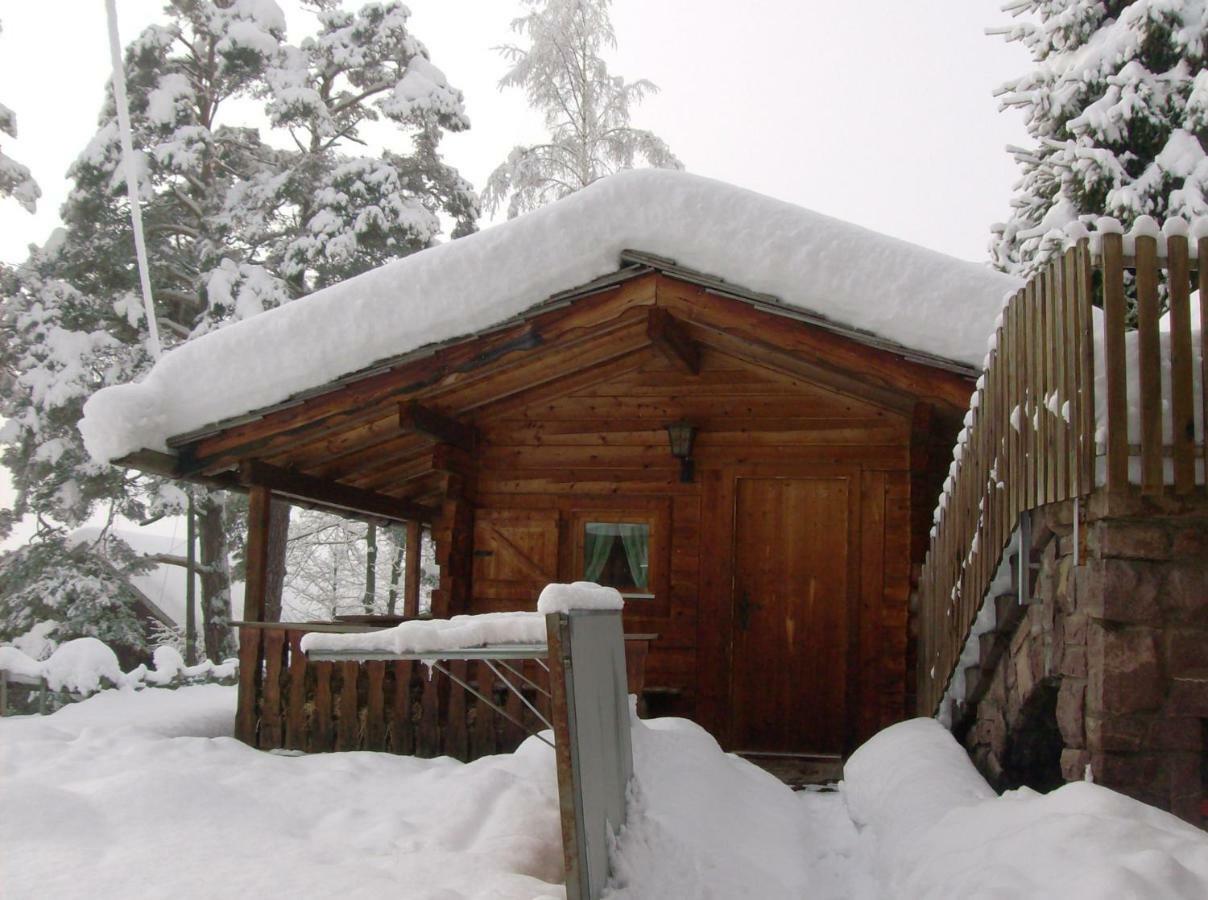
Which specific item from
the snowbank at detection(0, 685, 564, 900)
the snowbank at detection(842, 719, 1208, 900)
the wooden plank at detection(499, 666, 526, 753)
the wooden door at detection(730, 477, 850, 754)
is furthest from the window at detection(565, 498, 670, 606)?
the snowbank at detection(842, 719, 1208, 900)

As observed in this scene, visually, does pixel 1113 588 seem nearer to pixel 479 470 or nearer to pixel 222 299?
pixel 479 470

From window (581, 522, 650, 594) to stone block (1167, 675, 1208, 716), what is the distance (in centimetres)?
589

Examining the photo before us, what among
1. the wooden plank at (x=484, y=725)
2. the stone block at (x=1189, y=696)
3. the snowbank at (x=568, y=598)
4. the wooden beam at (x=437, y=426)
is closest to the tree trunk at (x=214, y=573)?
the wooden beam at (x=437, y=426)

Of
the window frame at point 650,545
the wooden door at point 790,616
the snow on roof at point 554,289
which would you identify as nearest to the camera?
the snow on roof at point 554,289

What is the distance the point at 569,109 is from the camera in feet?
74.7

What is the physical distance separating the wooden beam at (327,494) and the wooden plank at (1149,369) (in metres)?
6.90

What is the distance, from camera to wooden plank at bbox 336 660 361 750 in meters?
7.59

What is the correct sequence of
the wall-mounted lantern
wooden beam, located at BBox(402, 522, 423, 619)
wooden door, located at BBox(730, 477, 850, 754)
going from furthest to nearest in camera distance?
wooden beam, located at BBox(402, 522, 423, 619) < the wall-mounted lantern < wooden door, located at BBox(730, 477, 850, 754)

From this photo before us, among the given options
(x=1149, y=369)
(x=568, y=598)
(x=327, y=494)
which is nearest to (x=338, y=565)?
(x=327, y=494)

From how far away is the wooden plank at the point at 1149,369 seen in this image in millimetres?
3947

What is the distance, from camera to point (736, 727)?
365 inches

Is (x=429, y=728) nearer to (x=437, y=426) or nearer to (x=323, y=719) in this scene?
(x=323, y=719)

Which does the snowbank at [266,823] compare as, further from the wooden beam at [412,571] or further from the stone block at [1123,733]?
the wooden beam at [412,571]

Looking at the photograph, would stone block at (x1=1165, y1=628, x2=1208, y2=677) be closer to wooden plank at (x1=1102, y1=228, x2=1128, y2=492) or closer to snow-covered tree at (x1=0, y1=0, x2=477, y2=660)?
wooden plank at (x1=1102, y1=228, x2=1128, y2=492)
